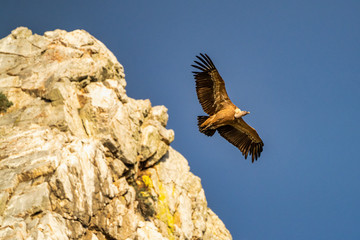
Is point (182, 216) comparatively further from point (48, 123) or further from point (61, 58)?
point (61, 58)

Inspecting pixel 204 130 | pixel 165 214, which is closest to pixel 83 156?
pixel 204 130

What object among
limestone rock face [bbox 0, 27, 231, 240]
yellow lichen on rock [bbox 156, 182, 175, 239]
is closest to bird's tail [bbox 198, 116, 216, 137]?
limestone rock face [bbox 0, 27, 231, 240]

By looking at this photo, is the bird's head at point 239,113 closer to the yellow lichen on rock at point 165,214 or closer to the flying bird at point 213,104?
the flying bird at point 213,104

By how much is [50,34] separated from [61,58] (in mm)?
4580

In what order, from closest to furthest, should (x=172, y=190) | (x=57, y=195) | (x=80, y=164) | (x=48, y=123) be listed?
(x=57, y=195) → (x=80, y=164) → (x=48, y=123) → (x=172, y=190)

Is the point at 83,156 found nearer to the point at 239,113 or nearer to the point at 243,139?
the point at 243,139

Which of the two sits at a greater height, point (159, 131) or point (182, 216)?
point (159, 131)

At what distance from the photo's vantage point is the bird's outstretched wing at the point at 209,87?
15.4 m

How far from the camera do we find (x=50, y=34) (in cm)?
3347

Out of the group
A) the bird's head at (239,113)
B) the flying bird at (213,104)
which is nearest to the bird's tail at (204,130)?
the flying bird at (213,104)

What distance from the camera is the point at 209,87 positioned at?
1591 centimetres

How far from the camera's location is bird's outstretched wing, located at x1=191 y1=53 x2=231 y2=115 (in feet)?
50.6

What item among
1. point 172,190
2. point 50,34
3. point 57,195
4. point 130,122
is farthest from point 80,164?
point 50,34

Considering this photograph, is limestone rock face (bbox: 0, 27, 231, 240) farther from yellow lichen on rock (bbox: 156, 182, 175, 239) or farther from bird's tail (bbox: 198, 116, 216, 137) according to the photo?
bird's tail (bbox: 198, 116, 216, 137)
